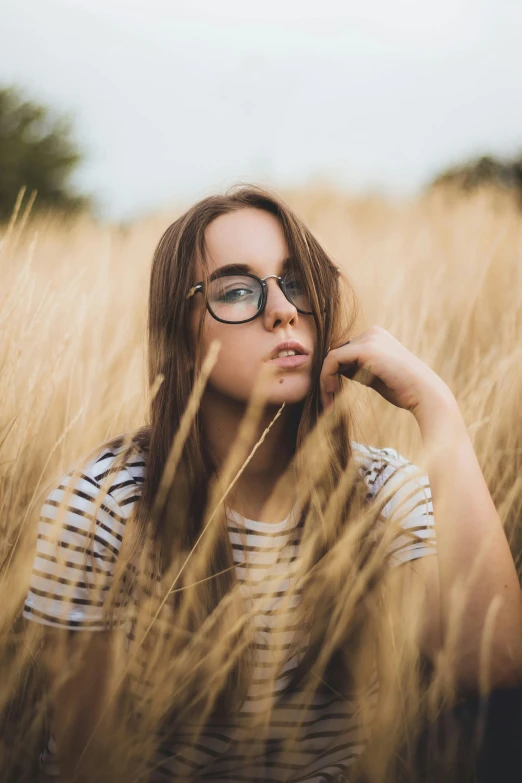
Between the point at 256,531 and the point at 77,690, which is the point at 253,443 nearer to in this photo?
the point at 256,531

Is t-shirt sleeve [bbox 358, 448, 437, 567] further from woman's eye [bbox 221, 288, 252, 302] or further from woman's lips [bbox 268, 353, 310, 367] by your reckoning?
woman's eye [bbox 221, 288, 252, 302]

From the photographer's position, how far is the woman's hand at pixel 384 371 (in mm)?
1442

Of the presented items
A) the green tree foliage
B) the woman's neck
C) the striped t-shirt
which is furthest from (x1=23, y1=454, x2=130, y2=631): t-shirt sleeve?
the green tree foliage

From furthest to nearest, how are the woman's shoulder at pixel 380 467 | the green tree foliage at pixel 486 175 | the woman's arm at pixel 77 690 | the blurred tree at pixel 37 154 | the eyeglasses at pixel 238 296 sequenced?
the blurred tree at pixel 37 154 < the green tree foliage at pixel 486 175 < the woman's shoulder at pixel 380 467 < the eyeglasses at pixel 238 296 < the woman's arm at pixel 77 690

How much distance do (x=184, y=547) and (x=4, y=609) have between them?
0.38 metres

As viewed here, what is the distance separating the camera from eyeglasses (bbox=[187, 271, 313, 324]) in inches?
56.2

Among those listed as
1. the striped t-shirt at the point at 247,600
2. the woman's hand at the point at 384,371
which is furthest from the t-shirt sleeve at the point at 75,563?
the woman's hand at the point at 384,371

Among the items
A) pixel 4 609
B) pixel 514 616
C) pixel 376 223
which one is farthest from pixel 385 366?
pixel 376 223

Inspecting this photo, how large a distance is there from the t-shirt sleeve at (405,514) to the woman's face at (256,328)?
303 millimetres

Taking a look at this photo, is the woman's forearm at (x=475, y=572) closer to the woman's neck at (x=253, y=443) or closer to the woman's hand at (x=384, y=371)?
the woman's hand at (x=384, y=371)

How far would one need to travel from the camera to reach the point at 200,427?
1.56 meters

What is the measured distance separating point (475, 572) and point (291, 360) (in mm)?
579

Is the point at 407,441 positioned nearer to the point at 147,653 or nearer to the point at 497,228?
the point at 147,653

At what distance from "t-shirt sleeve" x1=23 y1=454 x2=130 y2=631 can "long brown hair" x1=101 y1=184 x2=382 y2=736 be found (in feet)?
0.27
